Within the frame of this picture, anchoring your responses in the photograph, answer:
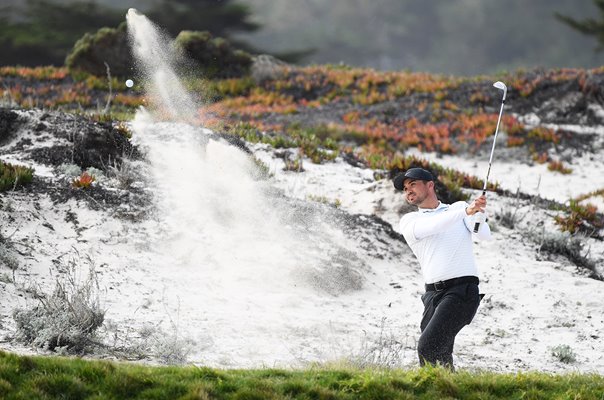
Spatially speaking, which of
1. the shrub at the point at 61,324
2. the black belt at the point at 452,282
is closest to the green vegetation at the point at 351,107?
the shrub at the point at 61,324

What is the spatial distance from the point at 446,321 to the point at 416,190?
113cm

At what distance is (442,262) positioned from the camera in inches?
227

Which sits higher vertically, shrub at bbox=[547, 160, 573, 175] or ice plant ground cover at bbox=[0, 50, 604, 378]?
shrub at bbox=[547, 160, 573, 175]

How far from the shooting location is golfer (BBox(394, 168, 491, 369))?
5.62 m

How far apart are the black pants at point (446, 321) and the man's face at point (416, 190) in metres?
0.81

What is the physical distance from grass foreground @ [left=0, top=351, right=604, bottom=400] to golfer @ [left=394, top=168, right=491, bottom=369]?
0.97 ft

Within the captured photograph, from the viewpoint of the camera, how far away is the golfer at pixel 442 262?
5.62 meters

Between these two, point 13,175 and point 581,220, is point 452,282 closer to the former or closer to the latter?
point 13,175

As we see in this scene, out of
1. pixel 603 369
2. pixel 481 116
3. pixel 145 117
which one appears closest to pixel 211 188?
pixel 145 117

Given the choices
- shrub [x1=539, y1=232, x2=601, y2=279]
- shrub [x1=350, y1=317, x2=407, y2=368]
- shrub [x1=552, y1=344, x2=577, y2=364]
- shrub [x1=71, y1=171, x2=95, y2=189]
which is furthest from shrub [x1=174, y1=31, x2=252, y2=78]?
shrub [x1=552, y1=344, x2=577, y2=364]

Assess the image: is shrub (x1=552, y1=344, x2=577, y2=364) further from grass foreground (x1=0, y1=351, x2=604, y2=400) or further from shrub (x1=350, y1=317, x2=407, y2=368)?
grass foreground (x1=0, y1=351, x2=604, y2=400)

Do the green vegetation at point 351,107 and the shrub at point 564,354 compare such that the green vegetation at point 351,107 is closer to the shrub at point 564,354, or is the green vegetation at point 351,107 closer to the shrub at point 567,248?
the shrub at point 567,248

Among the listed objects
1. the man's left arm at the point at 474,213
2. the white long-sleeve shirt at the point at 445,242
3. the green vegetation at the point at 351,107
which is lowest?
the white long-sleeve shirt at the point at 445,242

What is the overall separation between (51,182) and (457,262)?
744 cm
